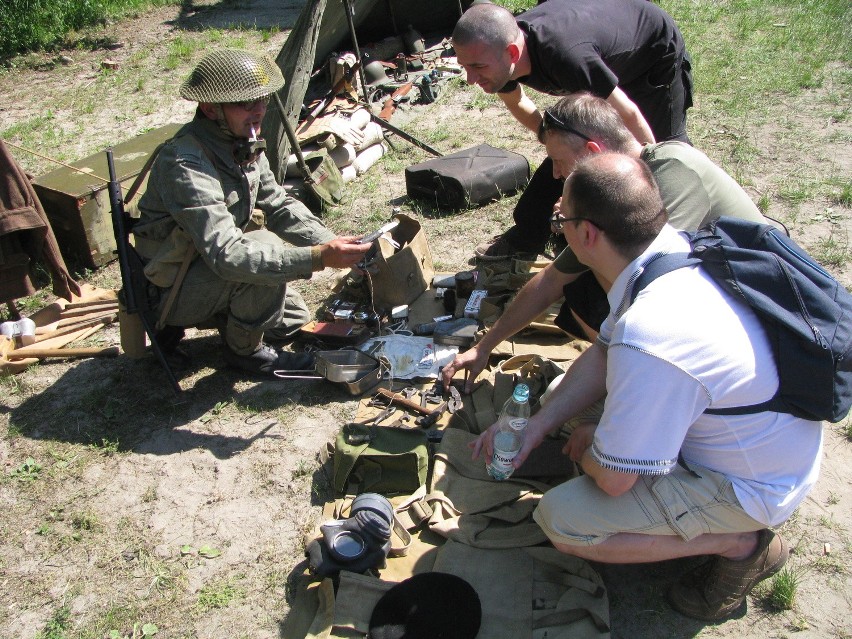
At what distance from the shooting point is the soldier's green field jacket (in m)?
4.11

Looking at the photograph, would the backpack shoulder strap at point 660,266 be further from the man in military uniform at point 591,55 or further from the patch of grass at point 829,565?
the man in military uniform at point 591,55

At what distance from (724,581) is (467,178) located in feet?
13.9

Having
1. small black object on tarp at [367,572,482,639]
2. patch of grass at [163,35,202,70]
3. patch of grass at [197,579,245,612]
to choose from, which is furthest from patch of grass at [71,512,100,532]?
patch of grass at [163,35,202,70]

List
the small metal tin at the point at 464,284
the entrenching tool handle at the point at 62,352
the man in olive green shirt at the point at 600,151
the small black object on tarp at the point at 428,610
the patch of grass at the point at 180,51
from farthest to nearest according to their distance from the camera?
the patch of grass at the point at 180,51 < the small metal tin at the point at 464,284 < the entrenching tool handle at the point at 62,352 < the man in olive green shirt at the point at 600,151 < the small black object on tarp at the point at 428,610

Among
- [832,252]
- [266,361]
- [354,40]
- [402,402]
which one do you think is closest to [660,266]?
[402,402]

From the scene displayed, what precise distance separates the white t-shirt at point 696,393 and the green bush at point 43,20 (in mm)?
12299

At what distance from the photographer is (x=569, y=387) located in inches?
123

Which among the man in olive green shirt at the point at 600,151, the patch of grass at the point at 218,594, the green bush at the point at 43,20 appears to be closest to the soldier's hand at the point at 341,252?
the man in olive green shirt at the point at 600,151

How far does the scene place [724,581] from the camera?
2.90 m

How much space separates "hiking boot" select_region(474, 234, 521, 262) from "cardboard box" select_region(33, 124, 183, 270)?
2905 mm

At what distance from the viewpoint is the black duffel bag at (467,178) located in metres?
6.38

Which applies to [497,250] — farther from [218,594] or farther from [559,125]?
[218,594]

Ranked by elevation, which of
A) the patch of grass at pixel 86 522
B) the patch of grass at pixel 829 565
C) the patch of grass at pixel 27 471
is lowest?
the patch of grass at pixel 27 471

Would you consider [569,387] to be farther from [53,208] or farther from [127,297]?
[53,208]
